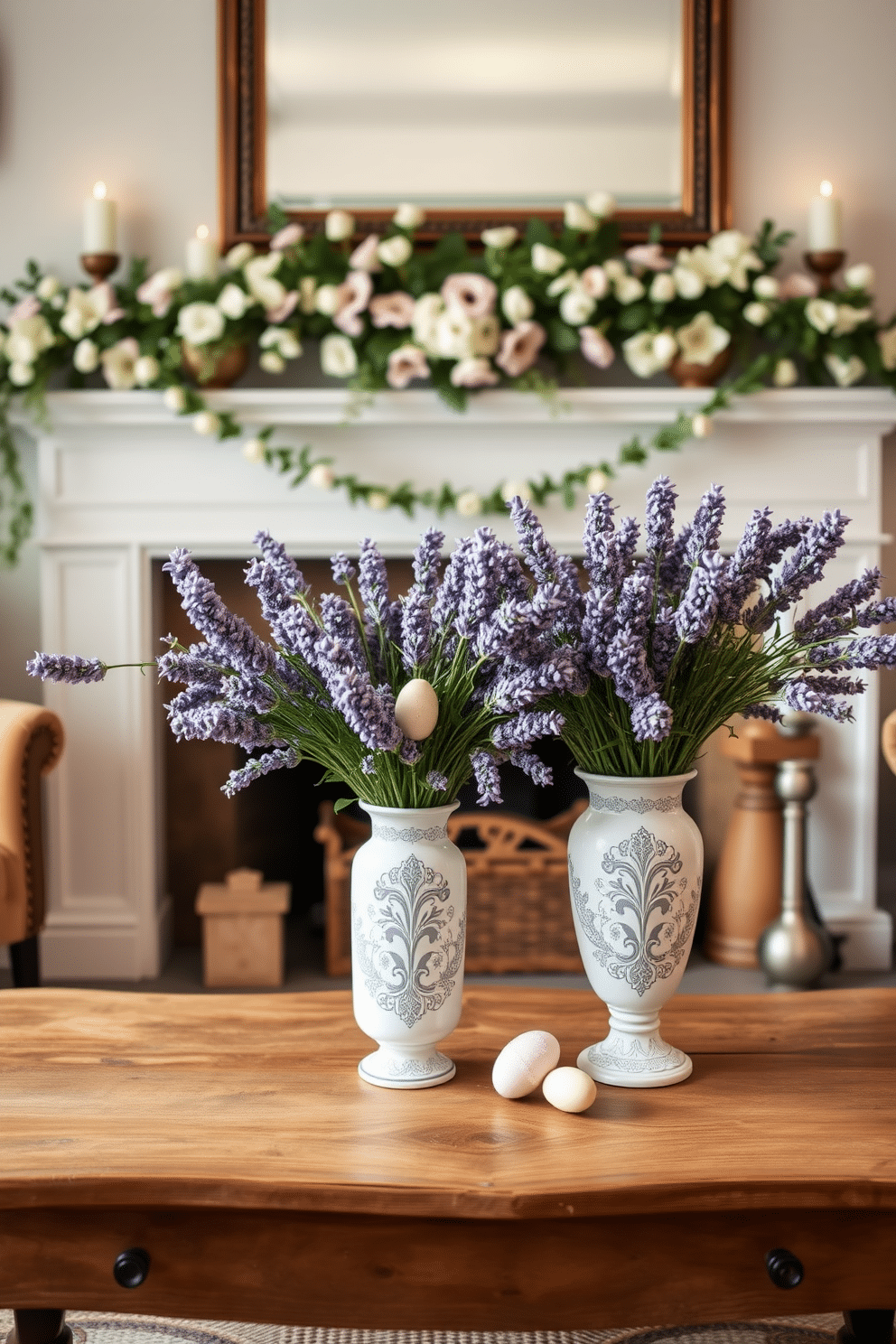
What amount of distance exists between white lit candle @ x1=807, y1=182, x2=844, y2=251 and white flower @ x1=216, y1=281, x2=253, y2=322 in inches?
54.7

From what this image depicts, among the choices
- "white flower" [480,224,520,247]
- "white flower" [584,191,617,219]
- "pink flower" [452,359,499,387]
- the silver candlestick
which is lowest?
the silver candlestick

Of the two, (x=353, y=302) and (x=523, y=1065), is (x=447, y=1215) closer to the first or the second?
(x=523, y=1065)

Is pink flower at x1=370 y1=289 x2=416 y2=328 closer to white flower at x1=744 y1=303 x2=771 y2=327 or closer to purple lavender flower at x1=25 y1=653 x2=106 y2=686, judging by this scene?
white flower at x1=744 y1=303 x2=771 y2=327

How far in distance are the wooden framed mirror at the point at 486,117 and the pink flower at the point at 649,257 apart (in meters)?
0.11

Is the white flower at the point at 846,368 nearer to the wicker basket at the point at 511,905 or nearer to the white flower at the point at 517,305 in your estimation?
the white flower at the point at 517,305


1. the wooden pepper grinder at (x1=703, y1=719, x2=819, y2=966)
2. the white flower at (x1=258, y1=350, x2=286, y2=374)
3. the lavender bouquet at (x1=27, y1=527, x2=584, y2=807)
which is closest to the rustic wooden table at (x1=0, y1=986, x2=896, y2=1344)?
the lavender bouquet at (x1=27, y1=527, x2=584, y2=807)

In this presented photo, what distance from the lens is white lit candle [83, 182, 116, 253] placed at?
2.90 m

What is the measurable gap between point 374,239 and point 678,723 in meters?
2.16

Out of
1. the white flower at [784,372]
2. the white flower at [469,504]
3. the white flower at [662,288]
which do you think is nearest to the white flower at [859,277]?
the white flower at [784,372]

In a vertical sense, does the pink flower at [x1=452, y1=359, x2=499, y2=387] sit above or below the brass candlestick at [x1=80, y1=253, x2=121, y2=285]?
below

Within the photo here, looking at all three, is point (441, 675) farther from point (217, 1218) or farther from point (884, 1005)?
point (884, 1005)

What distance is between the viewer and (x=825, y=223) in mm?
2965

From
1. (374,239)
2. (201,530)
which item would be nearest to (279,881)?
(201,530)

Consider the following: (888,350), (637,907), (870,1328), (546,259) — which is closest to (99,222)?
(546,259)
